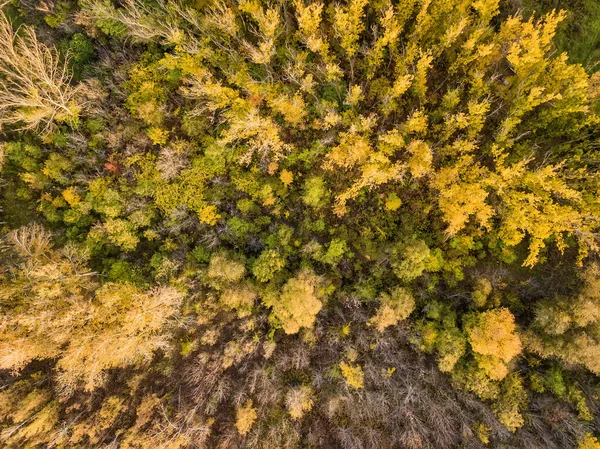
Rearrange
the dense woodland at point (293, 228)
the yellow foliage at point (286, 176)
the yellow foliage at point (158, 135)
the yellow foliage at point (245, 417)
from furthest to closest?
1. the yellow foliage at point (158, 135)
2. the yellow foliage at point (286, 176)
3. the yellow foliage at point (245, 417)
4. the dense woodland at point (293, 228)

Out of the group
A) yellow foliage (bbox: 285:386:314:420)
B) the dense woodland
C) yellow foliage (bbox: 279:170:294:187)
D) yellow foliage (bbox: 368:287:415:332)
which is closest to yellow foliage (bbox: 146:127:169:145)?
the dense woodland

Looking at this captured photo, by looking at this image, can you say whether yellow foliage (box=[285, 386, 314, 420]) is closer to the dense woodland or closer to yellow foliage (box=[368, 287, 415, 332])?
the dense woodland

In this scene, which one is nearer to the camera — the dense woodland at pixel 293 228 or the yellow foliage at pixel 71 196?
the dense woodland at pixel 293 228

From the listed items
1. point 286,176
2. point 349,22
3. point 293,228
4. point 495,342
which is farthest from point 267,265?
point 349,22

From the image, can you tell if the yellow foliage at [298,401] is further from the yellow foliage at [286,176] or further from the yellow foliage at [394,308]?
the yellow foliage at [286,176]

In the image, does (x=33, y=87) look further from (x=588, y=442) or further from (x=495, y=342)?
(x=588, y=442)

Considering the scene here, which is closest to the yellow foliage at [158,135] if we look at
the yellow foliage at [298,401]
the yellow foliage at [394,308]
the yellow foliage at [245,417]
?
the yellow foliage at [394,308]

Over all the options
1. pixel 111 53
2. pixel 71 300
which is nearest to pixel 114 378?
pixel 71 300
